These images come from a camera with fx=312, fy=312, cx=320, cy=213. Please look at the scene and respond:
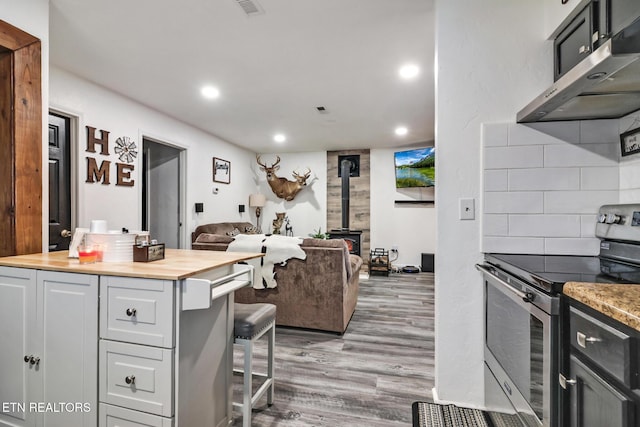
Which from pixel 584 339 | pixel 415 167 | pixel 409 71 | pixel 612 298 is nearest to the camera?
pixel 612 298

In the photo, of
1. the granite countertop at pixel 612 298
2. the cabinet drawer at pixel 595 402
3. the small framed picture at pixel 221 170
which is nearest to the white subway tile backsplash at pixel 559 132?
the granite countertop at pixel 612 298

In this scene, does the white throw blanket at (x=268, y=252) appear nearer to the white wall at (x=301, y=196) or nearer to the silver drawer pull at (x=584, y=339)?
the silver drawer pull at (x=584, y=339)

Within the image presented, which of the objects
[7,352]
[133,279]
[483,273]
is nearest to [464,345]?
[483,273]

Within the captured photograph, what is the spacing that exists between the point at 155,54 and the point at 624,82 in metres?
3.15

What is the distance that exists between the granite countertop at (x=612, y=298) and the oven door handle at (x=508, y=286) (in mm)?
160

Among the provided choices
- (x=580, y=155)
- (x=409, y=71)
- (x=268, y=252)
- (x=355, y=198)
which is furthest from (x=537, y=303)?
(x=355, y=198)

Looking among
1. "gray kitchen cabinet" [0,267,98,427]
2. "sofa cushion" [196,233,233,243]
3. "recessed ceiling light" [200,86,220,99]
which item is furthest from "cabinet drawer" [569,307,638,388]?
"recessed ceiling light" [200,86,220,99]

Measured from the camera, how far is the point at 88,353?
1355mm

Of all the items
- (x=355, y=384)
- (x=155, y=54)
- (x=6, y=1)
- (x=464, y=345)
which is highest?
(x=155, y=54)

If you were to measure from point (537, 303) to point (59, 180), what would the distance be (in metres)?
3.94

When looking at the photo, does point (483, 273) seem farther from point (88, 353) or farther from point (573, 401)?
point (88, 353)

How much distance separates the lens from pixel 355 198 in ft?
21.5

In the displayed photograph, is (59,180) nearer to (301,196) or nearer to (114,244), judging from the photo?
(114,244)

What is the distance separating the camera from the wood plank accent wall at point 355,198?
6496 millimetres
